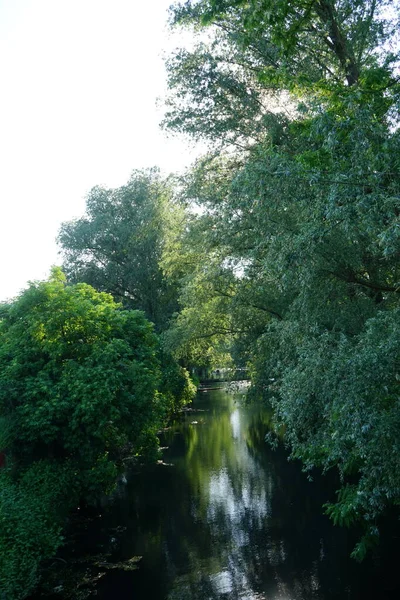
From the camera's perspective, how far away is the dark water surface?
47.8 ft

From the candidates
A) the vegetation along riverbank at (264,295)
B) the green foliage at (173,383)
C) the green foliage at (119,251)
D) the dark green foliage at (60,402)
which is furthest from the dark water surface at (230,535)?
the green foliage at (119,251)

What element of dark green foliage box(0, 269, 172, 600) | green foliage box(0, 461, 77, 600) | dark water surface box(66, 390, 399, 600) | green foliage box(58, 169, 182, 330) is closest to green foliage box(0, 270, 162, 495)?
dark green foliage box(0, 269, 172, 600)

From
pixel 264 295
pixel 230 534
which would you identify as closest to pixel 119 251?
pixel 264 295

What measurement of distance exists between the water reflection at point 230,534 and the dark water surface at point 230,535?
33mm

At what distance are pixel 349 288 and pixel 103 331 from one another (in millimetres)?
9868

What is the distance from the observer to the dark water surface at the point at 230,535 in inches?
574

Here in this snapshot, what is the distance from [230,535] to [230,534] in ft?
0.31

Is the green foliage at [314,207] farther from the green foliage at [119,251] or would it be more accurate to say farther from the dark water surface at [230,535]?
the green foliage at [119,251]

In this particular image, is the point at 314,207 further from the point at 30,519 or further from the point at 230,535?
the point at 230,535

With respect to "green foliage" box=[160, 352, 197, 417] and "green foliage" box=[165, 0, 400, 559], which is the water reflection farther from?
"green foliage" box=[160, 352, 197, 417]

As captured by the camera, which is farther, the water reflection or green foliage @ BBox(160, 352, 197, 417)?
green foliage @ BBox(160, 352, 197, 417)

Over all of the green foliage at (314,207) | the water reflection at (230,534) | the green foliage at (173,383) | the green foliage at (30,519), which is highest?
the green foliage at (314,207)

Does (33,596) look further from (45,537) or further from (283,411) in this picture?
(283,411)

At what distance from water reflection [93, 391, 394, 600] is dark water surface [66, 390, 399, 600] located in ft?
0.11
